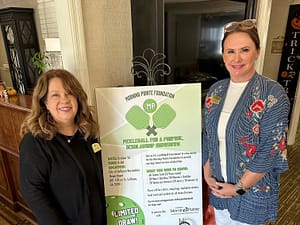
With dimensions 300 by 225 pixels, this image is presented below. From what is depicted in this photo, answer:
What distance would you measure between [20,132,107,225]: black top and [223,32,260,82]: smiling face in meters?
0.79

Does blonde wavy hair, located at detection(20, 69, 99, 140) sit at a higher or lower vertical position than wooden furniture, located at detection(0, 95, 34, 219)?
higher

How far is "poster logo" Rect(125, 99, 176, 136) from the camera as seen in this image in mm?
1280

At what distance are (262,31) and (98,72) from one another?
2.01 metres

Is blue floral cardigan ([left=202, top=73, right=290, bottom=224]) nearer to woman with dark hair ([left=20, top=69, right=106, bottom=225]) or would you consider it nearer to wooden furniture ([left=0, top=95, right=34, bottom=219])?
woman with dark hair ([left=20, top=69, right=106, bottom=225])

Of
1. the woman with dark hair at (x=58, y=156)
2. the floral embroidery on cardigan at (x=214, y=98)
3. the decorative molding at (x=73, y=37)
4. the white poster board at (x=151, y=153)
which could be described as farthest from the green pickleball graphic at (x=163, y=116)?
the decorative molding at (x=73, y=37)

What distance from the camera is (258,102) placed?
103cm

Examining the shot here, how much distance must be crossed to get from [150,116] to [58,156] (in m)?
0.50

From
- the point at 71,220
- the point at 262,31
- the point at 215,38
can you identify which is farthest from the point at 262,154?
the point at 262,31

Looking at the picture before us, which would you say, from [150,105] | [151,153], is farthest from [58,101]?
[151,153]

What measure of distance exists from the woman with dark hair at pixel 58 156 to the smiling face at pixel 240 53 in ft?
2.34

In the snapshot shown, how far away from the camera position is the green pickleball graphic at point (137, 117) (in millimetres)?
1279

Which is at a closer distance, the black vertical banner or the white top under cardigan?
the white top under cardigan

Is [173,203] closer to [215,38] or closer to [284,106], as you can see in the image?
[284,106]

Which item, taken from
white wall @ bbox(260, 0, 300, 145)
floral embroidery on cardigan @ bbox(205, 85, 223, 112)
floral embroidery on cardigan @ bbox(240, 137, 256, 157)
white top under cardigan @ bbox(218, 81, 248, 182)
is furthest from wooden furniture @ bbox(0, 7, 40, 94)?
white wall @ bbox(260, 0, 300, 145)
